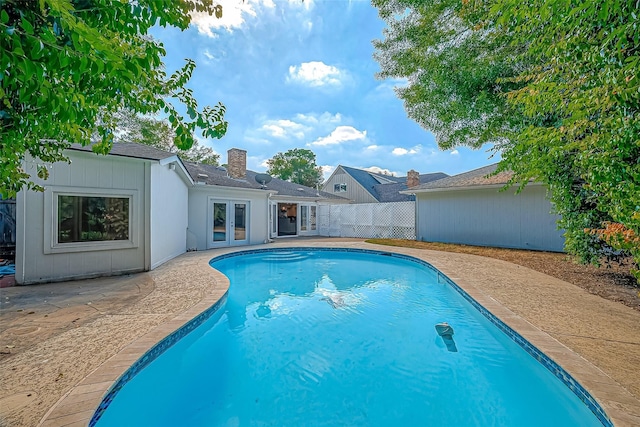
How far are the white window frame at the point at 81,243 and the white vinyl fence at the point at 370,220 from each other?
1267 centimetres

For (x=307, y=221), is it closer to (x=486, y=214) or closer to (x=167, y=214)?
(x=486, y=214)

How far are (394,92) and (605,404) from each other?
11353 mm

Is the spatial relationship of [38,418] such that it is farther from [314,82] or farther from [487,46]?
[314,82]

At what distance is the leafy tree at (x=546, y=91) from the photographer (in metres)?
3.19

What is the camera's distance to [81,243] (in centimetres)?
673

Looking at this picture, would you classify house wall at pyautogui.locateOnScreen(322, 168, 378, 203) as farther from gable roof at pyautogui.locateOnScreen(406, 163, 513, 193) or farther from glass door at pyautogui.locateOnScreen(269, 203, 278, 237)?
gable roof at pyautogui.locateOnScreen(406, 163, 513, 193)

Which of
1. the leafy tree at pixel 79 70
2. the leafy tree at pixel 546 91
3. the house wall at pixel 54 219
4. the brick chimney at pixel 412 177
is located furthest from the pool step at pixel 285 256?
the brick chimney at pixel 412 177

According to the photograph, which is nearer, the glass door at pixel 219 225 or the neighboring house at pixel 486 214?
the neighboring house at pixel 486 214

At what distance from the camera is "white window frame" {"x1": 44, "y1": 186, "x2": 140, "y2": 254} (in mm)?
6309

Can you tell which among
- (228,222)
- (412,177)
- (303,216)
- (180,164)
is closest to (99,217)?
(180,164)

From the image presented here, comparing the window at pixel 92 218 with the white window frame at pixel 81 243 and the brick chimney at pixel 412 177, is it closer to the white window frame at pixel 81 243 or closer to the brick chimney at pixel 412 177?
the white window frame at pixel 81 243

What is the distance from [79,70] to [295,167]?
39314 mm

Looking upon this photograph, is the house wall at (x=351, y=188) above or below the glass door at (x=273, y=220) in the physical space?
above

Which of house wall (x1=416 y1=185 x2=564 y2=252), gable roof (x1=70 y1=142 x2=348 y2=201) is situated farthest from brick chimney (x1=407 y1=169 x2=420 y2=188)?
gable roof (x1=70 y1=142 x2=348 y2=201)
